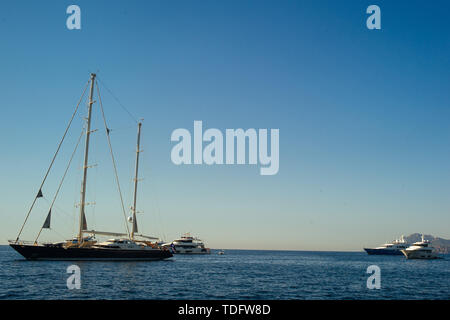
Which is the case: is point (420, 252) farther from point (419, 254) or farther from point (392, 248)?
point (392, 248)

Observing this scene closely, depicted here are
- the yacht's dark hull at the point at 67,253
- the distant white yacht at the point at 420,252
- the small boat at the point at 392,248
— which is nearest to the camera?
the yacht's dark hull at the point at 67,253

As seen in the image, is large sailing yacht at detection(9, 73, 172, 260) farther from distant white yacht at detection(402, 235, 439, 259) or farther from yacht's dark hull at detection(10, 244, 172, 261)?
distant white yacht at detection(402, 235, 439, 259)

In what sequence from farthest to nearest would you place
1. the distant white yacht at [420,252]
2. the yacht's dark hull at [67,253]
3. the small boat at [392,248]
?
the small boat at [392,248] < the distant white yacht at [420,252] < the yacht's dark hull at [67,253]

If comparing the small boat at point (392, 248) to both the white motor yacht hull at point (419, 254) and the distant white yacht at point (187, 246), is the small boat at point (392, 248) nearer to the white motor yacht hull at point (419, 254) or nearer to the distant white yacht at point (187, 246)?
the white motor yacht hull at point (419, 254)

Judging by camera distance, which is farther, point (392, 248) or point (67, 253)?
point (392, 248)

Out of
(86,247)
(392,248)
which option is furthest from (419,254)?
(86,247)

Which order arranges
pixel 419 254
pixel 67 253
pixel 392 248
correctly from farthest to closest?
pixel 392 248 → pixel 419 254 → pixel 67 253

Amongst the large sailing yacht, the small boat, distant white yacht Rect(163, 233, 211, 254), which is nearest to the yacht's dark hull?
the large sailing yacht

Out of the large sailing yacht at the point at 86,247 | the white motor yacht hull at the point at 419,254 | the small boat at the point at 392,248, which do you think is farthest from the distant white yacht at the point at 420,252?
the large sailing yacht at the point at 86,247

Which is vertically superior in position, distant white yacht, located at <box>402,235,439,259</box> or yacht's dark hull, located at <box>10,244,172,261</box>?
yacht's dark hull, located at <box>10,244,172,261</box>

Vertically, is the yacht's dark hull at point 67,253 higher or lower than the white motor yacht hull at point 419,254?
higher

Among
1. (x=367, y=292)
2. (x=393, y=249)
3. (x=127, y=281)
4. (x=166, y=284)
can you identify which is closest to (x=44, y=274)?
(x=127, y=281)

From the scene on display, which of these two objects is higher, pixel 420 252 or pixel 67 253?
pixel 67 253
